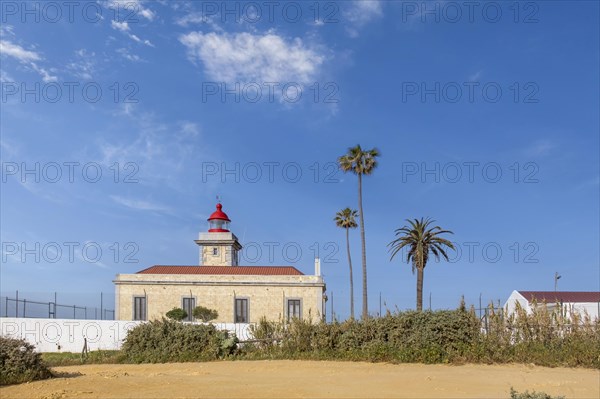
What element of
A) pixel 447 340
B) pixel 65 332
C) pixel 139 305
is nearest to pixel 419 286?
pixel 139 305

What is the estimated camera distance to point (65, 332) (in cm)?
3259

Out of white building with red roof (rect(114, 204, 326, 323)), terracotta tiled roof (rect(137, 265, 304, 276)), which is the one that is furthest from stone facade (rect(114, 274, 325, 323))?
terracotta tiled roof (rect(137, 265, 304, 276))

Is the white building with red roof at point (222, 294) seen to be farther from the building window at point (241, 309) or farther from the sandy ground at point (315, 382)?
the sandy ground at point (315, 382)

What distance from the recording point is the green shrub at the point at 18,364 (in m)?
12.1

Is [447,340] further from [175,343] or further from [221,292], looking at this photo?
[221,292]

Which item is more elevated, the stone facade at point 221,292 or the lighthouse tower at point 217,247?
the lighthouse tower at point 217,247

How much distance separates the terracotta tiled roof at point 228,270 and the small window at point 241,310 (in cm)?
206

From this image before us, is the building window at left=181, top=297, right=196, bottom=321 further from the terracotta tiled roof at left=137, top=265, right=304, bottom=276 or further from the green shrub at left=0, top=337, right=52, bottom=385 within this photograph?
the green shrub at left=0, top=337, right=52, bottom=385

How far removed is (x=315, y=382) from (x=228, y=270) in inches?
1281

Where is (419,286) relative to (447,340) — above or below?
A: above

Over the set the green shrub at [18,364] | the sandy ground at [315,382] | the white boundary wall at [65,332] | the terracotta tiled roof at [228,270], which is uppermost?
the terracotta tiled roof at [228,270]

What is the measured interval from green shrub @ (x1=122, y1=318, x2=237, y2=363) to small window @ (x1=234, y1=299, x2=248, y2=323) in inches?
918

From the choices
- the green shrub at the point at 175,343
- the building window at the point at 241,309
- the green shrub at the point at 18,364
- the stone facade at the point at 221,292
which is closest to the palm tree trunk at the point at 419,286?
the stone facade at the point at 221,292

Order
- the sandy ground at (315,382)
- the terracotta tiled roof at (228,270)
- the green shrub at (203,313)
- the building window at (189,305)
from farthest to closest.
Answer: the terracotta tiled roof at (228,270) → the building window at (189,305) → the green shrub at (203,313) → the sandy ground at (315,382)
